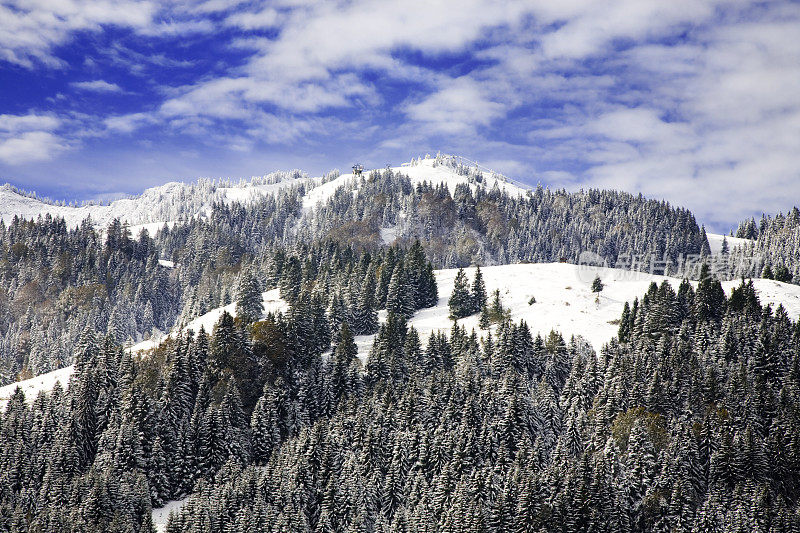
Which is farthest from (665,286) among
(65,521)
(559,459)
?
(65,521)

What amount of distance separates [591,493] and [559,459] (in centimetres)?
615

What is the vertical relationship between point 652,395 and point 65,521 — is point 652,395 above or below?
above

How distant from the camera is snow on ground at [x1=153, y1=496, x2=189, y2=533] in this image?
7369cm

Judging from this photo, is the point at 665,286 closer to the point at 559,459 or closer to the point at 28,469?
the point at 559,459

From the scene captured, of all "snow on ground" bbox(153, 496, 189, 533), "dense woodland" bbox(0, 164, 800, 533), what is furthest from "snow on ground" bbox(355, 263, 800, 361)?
"snow on ground" bbox(153, 496, 189, 533)

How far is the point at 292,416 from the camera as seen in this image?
91.8 meters

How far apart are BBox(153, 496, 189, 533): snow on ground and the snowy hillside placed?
33878mm

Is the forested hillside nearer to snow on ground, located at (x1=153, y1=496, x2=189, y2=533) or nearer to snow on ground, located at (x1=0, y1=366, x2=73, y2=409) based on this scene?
snow on ground, located at (x1=153, y1=496, x2=189, y2=533)

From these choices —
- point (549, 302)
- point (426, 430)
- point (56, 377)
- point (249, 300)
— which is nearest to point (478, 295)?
point (549, 302)

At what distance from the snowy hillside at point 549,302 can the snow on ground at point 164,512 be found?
33.9m

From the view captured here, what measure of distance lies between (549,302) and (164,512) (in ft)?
274

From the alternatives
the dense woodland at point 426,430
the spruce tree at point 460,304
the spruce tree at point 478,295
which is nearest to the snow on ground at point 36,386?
the dense woodland at point 426,430

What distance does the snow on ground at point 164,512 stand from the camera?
73.7 metres

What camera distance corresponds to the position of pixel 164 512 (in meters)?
77.6
